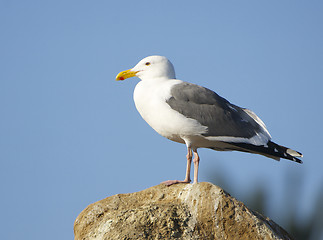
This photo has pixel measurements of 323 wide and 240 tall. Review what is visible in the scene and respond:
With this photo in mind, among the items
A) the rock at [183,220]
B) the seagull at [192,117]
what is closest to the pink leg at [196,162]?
the seagull at [192,117]

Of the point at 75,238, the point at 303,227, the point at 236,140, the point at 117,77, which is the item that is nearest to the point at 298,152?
the point at 236,140

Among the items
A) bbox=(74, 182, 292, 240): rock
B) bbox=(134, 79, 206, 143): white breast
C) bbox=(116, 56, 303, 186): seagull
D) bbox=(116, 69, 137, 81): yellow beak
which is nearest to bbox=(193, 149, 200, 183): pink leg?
bbox=(116, 56, 303, 186): seagull

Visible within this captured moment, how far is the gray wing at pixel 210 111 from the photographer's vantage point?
28.8 feet

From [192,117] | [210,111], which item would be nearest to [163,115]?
[192,117]

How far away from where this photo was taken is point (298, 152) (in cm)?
931

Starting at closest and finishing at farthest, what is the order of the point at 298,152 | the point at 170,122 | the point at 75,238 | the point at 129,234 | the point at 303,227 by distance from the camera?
the point at 129,234 < the point at 75,238 < the point at 170,122 < the point at 298,152 < the point at 303,227

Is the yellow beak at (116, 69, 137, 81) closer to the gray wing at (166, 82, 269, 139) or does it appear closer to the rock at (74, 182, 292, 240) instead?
the gray wing at (166, 82, 269, 139)

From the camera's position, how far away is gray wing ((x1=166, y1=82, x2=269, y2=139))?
8773 millimetres

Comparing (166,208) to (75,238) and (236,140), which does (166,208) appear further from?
(236,140)

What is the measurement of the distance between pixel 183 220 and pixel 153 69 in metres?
3.22

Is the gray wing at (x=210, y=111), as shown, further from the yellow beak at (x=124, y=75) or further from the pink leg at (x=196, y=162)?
the yellow beak at (x=124, y=75)

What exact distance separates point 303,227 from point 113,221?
27.3 ft

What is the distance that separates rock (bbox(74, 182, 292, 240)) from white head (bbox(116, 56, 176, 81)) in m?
2.51

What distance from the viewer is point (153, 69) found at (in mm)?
9398
